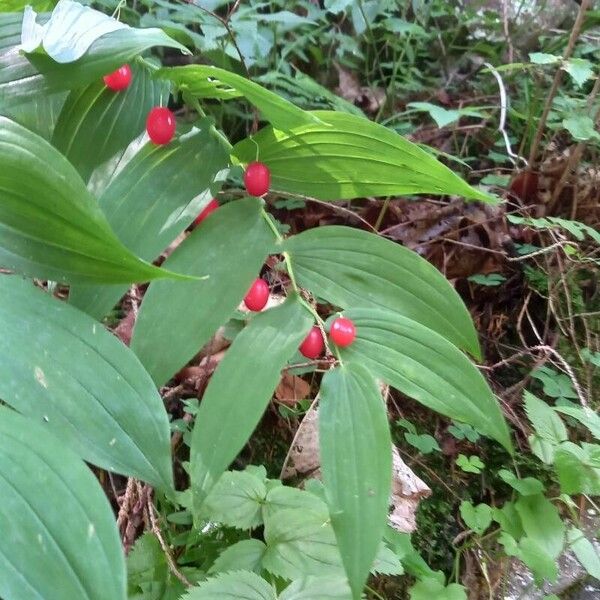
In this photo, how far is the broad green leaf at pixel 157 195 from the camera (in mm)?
427

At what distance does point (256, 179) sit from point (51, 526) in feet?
0.93

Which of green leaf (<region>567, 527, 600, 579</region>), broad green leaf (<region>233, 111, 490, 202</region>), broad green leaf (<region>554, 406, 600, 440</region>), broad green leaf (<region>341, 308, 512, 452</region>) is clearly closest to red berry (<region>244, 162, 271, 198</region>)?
broad green leaf (<region>233, 111, 490, 202</region>)

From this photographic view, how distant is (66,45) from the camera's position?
375mm

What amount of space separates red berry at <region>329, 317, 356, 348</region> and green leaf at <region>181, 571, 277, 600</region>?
0.29 metres

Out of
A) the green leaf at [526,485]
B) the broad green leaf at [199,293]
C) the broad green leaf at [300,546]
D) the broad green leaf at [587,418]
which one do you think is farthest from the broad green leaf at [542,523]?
the broad green leaf at [199,293]

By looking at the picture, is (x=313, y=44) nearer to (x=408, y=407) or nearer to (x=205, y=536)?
(x=408, y=407)

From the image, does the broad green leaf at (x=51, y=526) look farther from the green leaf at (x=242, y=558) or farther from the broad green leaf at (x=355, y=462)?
the green leaf at (x=242, y=558)

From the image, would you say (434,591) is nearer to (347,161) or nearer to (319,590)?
(319,590)

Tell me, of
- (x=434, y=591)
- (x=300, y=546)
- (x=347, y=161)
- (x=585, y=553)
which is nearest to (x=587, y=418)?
(x=585, y=553)

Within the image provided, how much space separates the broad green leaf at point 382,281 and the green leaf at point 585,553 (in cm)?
44

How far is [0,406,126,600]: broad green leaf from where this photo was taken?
0.92 ft

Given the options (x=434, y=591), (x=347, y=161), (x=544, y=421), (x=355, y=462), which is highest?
(x=347, y=161)

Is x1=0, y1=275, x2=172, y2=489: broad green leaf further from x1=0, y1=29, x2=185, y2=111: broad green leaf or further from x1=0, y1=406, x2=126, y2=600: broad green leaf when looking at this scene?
x1=0, y1=29, x2=185, y2=111: broad green leaf

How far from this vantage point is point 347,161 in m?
0.48
